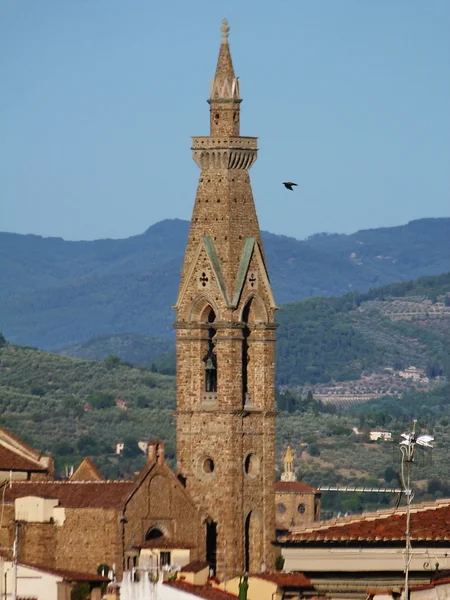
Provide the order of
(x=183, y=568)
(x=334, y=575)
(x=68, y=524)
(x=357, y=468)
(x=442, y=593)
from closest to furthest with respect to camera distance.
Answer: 1. (x=442, y=593)
2. (x=334, y=575)
3. (x=183, y=568)
4. (x=68, y=524)
5. (x=357, y=468)

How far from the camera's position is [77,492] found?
258ft

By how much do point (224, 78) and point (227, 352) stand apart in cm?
819

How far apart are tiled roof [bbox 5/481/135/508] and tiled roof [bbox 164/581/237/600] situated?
2848cm

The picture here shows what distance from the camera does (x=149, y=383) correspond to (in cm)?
19188

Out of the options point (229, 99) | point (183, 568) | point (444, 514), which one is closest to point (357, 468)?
point (229, 99)

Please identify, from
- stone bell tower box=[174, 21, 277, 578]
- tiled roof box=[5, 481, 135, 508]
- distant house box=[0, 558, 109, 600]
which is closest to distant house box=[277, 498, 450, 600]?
distant house box=[0, 558, 109, 600]

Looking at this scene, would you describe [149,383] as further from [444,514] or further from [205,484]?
[444,514]

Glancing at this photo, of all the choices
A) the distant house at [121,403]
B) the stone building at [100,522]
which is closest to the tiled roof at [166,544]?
the stone building at [100,522]

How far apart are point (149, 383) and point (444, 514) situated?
150m

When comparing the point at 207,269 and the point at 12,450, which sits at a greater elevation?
the point at 207,269

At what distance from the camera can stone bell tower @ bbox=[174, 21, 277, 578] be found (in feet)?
277

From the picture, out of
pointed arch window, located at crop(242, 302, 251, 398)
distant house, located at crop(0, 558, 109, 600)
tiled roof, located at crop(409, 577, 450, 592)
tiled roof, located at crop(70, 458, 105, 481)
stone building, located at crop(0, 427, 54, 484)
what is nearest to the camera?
tiled roof, located at crop(409, 577, 450, 592)

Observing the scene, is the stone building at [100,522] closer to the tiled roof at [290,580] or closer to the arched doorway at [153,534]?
the arched doorway at [153,534]

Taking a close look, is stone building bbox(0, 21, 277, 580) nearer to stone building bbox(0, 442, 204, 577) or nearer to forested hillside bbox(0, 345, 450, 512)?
stone building bbox(0, 442, 204, 577)
